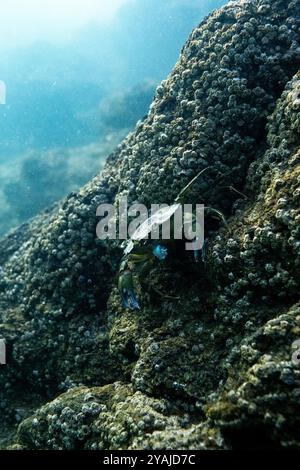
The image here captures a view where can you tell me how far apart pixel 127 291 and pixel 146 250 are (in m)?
0.52

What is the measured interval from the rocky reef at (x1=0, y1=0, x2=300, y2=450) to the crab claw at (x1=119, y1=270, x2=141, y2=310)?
6.8 inches

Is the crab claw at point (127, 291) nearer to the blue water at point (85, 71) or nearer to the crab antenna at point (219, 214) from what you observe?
the crab antenna at point (219, 214)

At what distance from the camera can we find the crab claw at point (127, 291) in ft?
14.2

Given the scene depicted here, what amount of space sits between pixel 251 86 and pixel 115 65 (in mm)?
20282

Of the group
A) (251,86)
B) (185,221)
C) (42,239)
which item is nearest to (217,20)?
(251,86)

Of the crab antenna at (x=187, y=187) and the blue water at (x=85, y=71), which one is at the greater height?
the blue water at (x=85, y=71)

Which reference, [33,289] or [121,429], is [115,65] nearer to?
[33,289]

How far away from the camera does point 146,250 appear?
169 inches

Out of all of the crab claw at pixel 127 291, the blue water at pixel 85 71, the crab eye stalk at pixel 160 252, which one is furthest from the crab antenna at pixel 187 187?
the blue water at pixel 85 71

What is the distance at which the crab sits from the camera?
13.5 ft

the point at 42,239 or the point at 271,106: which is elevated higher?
the point at 271,106

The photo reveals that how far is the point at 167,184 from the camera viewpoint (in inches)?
197

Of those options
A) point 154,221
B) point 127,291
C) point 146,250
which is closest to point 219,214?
point 154,221

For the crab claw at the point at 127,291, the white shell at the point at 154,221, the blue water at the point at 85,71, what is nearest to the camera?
the white shell at the point at 154,221
